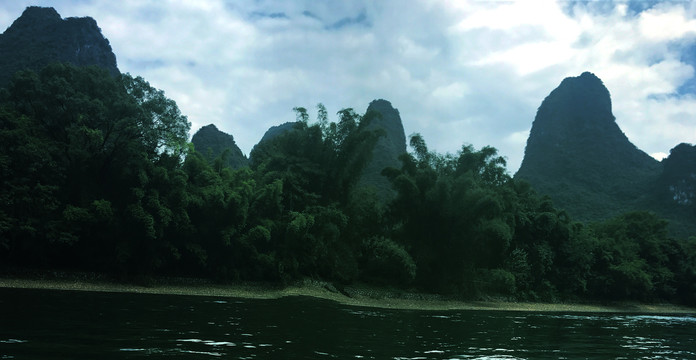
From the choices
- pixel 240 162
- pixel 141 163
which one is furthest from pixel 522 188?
pixel 141 163

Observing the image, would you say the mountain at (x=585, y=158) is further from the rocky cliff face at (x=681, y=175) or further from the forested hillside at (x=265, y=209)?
the forested hillside at (x=265, y=209)

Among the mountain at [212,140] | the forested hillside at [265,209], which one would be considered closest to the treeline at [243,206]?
the forested hillside at [265,209]

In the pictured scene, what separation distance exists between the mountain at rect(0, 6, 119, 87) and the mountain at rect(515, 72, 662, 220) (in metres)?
65.5

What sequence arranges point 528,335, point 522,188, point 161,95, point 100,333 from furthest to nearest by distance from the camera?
point 522,188, point 161,95, point 528,335, point 100,333

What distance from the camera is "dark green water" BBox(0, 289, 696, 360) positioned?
822 cm

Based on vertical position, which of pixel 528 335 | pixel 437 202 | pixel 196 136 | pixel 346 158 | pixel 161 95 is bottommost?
pixel 528 335

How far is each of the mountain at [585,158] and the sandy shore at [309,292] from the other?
147ft

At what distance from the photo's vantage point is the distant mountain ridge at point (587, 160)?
243 ft

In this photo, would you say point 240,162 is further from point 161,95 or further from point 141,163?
point 141,163

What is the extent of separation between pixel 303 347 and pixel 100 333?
4023 millimetres

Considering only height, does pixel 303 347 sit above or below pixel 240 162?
below

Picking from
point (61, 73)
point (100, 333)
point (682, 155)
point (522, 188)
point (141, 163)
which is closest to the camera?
point (100, 333)

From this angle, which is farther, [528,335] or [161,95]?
[161,95]

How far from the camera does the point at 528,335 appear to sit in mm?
15602
